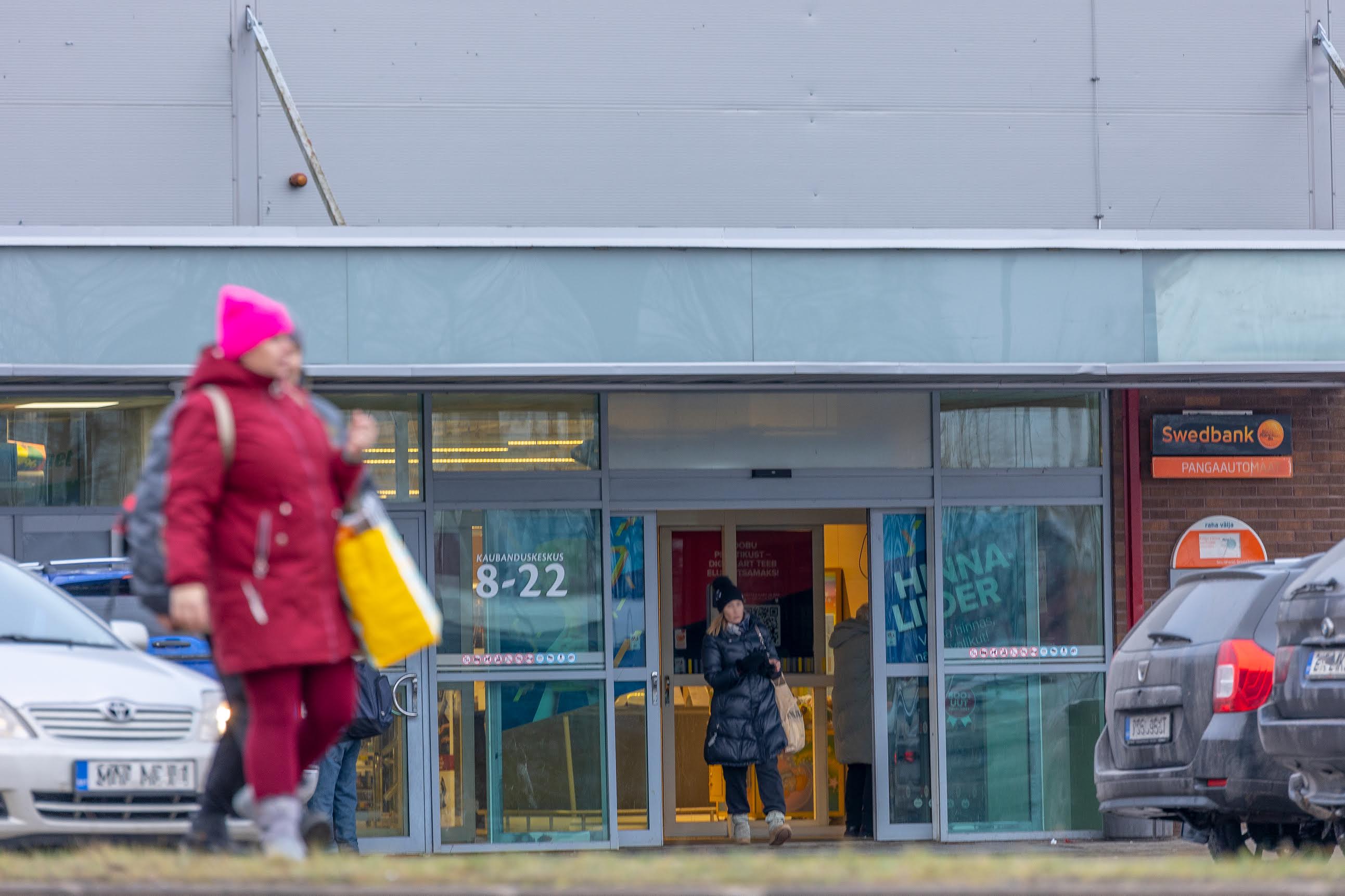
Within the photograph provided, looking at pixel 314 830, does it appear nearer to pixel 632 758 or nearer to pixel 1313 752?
pixel 1313 752

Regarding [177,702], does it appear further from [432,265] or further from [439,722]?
[439,722]

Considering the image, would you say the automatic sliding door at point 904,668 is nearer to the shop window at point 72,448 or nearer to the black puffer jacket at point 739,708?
the black puffer jacket at point 739,708

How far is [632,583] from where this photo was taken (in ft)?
40.7

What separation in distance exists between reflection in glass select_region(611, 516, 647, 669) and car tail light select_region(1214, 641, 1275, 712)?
4862 mm

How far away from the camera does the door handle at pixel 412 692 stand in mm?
11953

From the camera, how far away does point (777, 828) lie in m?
11.8

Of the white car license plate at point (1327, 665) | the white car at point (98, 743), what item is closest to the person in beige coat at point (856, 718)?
the white car license plate at point (1327, 665)

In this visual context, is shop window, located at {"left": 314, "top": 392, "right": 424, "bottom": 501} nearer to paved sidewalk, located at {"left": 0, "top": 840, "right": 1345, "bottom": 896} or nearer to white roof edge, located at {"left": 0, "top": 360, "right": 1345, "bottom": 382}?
white roof edge, located at {"left": 0, "top": 360, "right": 1345, "bottom": 382}

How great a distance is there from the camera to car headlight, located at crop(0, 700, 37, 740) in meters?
6.87

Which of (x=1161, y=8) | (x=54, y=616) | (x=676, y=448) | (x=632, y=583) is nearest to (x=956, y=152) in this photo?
(x=1161, y=8)

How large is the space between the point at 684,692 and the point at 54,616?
5.95 meters

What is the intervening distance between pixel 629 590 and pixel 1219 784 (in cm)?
501

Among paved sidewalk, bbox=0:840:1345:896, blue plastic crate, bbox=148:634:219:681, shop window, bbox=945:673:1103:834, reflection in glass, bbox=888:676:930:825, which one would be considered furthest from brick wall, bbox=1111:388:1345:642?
paved sidewalk, bbox=0:840:1345:896

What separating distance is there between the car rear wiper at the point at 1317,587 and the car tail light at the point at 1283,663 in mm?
243
